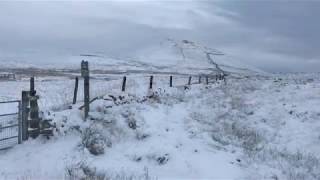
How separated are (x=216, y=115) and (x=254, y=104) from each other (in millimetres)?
4227

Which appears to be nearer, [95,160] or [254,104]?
[95,160]

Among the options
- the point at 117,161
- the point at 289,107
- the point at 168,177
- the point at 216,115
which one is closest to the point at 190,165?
the point at 168,177

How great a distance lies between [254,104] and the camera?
2467cm

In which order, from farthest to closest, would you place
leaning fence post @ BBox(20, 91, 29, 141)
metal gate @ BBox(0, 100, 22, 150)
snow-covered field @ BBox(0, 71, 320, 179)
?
leaning fence post @ BBox(20, 91, 29, 141), metal gate @ BBox(0, 100, 22, 150), snow-covered field @ BBox(0, 71, 320, 179)

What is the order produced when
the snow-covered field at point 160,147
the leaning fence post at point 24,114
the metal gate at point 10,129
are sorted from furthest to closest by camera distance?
1. the leaning fence post at point 24,114
2. the metal gate at point 10,129
3. the snow-covered field at point 160,147

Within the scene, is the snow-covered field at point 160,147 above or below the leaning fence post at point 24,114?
below

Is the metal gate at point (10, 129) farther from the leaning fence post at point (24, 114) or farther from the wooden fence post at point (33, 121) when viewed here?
the wooden fence post at point (33, 121)

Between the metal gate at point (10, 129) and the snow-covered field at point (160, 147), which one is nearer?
the snow-covered field at point (160, 147)

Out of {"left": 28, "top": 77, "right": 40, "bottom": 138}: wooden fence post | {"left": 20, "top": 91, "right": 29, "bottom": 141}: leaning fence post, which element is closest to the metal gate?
{"left": 20, "top": 91, "right": 29, "bottom": 141}: leaning fence post

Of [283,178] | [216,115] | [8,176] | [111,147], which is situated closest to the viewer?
[8,176]

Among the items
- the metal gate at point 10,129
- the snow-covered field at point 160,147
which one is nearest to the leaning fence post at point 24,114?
the metal gate at point 10,129

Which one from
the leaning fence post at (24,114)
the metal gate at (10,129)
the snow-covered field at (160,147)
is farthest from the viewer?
the leaning fence post at (24,114)

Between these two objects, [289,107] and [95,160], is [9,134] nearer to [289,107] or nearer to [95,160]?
[95,160]

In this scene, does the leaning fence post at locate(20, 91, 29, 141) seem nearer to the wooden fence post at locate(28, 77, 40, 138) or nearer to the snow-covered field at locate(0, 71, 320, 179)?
the wooden fence post at locate(28, 77, 40, 138)
